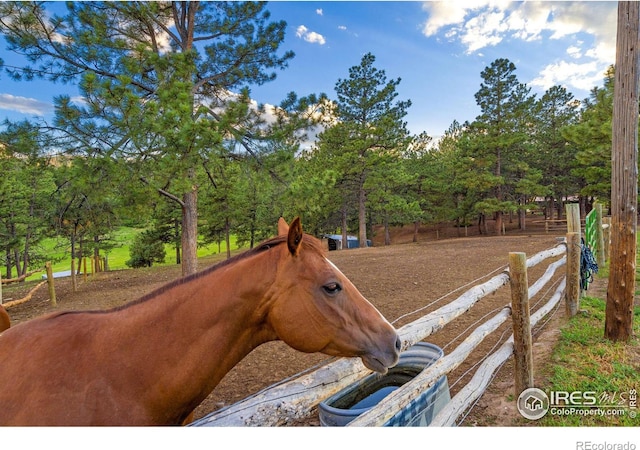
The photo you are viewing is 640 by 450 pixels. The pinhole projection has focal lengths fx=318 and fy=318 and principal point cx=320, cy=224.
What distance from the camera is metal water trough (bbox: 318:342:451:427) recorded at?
1846mm

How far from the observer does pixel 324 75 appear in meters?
3.16

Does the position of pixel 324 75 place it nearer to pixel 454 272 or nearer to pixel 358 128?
pixel 454 272

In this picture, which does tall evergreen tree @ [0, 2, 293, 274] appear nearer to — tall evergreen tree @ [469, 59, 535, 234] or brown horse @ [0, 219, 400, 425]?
brown horse @ [0, 219, 400, 425]

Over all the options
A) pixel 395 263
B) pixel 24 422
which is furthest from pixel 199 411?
pixel 395 263

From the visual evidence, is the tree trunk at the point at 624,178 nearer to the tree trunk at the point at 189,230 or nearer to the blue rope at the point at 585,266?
Result: the blue rope at the point at 585,266

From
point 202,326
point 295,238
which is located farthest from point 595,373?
point 202,326

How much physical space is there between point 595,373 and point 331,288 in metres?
3.11

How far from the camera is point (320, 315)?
4.09ft

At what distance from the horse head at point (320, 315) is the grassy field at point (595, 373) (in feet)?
6.42

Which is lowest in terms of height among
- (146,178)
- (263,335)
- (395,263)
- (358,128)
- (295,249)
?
(395,263)

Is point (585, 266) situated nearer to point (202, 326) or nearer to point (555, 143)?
point (202, 326)

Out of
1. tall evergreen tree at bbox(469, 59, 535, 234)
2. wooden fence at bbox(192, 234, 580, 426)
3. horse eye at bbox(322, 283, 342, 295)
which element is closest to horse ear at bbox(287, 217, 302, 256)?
horse eye at bbox(322, 283, 342, 295)

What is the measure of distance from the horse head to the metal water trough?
2.37 ft

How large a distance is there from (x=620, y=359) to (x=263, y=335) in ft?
12.3
